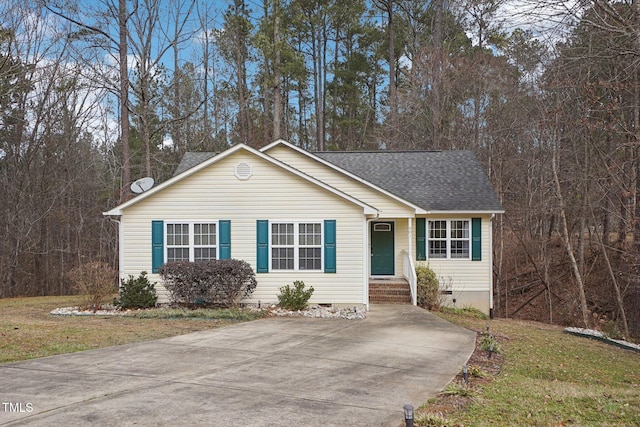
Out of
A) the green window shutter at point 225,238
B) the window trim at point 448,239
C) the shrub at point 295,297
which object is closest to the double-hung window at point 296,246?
the shrub at point 295,297

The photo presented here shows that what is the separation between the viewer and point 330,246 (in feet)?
43.4

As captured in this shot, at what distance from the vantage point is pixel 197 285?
12703 millimetres

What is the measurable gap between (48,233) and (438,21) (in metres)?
20.9

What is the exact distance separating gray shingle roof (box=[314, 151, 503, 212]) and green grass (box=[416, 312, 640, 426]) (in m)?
4.60

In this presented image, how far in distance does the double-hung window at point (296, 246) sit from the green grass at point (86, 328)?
1.72 m

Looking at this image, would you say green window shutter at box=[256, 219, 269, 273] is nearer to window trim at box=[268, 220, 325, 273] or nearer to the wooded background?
window trim at box=[268, 220, 325, 273]

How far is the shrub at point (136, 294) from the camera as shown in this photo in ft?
42.7

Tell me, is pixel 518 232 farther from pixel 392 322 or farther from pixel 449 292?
pixel 392 322

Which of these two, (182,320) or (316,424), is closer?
(316,424)

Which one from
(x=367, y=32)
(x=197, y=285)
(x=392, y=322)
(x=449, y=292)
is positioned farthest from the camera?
(x=367, y=32)

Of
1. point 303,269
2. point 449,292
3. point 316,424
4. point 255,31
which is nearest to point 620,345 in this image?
point 449,292

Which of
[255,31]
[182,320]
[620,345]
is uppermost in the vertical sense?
[255,31]

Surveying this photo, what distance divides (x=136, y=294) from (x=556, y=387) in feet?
32.3

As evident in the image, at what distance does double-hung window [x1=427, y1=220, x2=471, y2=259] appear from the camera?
15984mm
